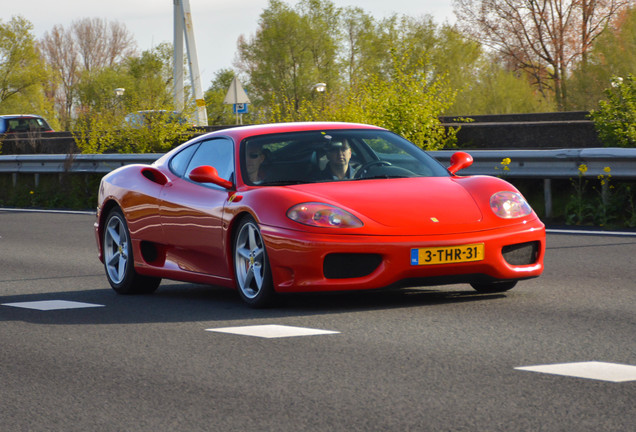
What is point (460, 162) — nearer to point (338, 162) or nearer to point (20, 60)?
point (338, 162)

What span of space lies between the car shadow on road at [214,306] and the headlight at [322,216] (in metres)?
0.43

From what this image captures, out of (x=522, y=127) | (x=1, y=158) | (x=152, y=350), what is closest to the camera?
(x=152, y=350)

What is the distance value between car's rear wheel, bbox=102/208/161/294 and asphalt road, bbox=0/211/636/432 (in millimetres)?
143

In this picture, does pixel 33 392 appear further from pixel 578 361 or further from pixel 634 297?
pixel 634 297

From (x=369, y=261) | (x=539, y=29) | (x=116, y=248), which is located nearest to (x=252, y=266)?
(x=369, y=261)

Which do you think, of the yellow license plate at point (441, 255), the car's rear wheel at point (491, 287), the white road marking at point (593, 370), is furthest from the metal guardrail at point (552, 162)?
the white road marking at point (593, 370)

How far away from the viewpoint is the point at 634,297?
24.5ft

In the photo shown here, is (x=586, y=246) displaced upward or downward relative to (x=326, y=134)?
downward

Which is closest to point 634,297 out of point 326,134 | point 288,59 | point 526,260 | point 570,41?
point 526,260

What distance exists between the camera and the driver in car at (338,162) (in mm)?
7863

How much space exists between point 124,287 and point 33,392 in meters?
3.79

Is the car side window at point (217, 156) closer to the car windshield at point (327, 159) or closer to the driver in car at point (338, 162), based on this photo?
the car windshield at point (327, 159)

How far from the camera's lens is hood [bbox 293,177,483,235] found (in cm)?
703

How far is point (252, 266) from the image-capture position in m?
7.42
